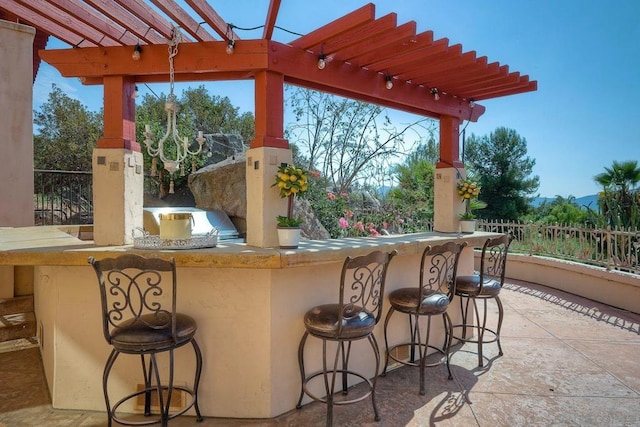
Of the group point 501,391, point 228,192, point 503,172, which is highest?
point 503,172

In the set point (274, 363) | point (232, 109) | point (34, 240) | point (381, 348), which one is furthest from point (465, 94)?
point (232, 109)

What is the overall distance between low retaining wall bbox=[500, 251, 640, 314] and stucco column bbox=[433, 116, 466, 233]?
2.65 metres

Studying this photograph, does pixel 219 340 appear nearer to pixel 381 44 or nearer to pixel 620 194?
pixel 381 44

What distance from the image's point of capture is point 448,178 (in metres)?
3.94

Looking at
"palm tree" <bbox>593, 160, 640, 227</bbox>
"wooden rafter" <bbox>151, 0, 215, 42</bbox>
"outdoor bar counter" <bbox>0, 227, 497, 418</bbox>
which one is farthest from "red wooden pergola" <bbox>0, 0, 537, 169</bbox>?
"palm tree" <bbox>593, 160, 640, 227</bbox>

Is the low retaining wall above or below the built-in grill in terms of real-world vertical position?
below

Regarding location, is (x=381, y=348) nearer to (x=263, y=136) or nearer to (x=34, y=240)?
(x=263, y=136)

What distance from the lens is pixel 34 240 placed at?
2.77 meters

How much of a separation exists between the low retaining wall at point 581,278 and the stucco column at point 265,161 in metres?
4.77

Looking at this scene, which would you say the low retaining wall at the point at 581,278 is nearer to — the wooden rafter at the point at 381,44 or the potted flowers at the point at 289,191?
the wooden rafter at the point at 381,44

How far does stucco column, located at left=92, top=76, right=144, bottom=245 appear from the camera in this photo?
8.39 ft

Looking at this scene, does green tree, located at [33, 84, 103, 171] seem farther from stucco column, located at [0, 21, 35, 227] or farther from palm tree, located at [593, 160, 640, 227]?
palm tree, located at [593, 160, 640, 227]

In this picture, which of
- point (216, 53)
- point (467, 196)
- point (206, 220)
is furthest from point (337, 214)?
point (216, 53)

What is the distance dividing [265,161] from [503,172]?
15311 mm
